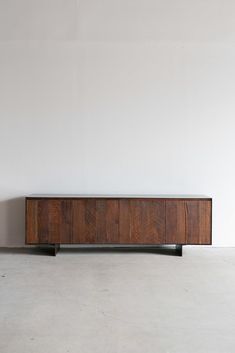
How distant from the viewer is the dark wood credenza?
426 centimetres

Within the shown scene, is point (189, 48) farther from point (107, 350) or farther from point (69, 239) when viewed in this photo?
point (107, 350)

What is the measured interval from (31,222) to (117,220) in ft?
2.98

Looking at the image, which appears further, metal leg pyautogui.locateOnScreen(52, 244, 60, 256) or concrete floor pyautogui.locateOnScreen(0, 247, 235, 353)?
metal leg pyautogui.locateOnScreen(52, 244, 60, 256)

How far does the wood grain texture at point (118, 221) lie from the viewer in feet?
14.0

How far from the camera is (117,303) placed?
2.85m

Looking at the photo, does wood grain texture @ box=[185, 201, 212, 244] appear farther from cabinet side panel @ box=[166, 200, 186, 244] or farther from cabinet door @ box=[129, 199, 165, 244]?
cabinet door @ box=[129, 199, 165, 244]

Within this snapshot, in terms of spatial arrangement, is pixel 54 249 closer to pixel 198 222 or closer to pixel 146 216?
pixel 146 216

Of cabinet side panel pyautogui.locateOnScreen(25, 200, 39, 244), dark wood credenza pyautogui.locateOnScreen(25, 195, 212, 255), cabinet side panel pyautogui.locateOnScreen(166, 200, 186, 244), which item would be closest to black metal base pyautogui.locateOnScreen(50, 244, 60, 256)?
dark wood credenza pyautogui.locateOnScreen(25, 195, 212, 255)

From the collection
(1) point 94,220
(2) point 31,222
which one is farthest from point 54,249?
(1) point 94,220

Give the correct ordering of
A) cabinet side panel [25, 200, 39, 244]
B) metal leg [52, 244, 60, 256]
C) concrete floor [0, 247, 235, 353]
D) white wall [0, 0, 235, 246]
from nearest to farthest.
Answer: concrete floor [0, 247, 235, 353]
cabinet side panel [25, 200, 39, 244]
metal leg [52, 244, 60, 256]
white wall [0, 0, 235, 246]

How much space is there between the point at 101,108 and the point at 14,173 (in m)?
1.28

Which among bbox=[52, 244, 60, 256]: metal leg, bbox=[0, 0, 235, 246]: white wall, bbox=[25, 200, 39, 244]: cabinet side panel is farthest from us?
bbox=[0, 0, 235, 246]: white wall

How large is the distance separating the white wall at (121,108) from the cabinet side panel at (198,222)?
503mm

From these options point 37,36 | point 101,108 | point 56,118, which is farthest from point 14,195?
point 37,36
